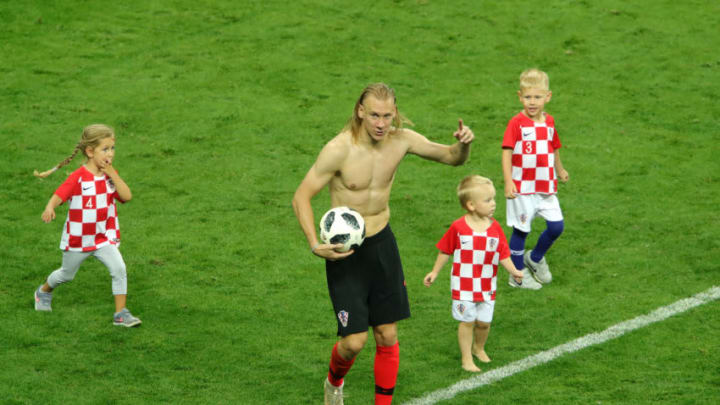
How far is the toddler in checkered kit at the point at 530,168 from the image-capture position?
9.59 metres

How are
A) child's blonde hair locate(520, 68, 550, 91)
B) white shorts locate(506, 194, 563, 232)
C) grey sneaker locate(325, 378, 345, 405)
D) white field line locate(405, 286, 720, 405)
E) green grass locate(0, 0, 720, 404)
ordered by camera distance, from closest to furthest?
grey sneaker locate(325, 378, 345, 405)
white field line locate(405, 286, 720, 405)
green grass locate(0, 0, 720, 404)
child's blonde hair locate(520, 68, 550, 91)
white shorts locate(506, 194, 563, 232)

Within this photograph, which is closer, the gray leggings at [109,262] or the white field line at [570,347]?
the white field line at [570,347]

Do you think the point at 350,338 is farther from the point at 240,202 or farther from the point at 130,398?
the point at 240,202

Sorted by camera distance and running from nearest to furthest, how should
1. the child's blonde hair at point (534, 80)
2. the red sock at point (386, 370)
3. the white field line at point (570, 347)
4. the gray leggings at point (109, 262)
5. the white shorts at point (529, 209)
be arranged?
the red sock at point (386, 370) < the white field line at point (570, 347) < the gray leggings at point (109, 262) < the child's blonde hair at point (534, 80) < the white shorts at point (529, 209)

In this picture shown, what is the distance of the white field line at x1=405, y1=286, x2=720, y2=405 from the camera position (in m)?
7.84

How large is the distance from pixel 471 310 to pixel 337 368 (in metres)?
1.38

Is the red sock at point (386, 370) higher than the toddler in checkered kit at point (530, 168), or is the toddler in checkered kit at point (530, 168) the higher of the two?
the toddler in checkered kit at point (530, 168)

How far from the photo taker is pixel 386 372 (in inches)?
288

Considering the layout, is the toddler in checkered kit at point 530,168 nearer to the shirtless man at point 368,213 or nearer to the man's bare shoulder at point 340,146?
the shirtless man at point 368,213

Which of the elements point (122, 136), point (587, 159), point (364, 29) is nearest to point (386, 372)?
point (587, 159)

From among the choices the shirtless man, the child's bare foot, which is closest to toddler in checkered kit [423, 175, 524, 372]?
the child's bare foot

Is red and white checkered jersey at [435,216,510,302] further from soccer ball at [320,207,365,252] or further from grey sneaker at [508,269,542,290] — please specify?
grey sneaker at [508,269,542,290]

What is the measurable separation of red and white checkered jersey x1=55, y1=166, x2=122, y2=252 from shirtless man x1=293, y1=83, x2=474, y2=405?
93.0 inches

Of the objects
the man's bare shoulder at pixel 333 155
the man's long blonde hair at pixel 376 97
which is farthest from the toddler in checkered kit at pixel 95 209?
the man's long blonde hair at pixel 376 97
